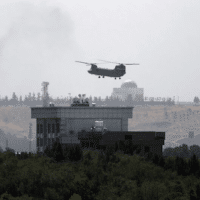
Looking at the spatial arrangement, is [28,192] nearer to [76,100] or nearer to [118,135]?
[118,135]

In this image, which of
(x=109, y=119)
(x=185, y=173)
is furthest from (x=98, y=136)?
(x=185, y=173)

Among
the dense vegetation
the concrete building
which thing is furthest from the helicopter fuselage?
the dense vegetation

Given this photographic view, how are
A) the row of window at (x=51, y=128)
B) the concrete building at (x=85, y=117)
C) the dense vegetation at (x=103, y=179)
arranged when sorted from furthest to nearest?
the row of window at (x=51, y=128) → the concrete building at (x=85, y=117) → the dense vegetation at (x=103, y=179)

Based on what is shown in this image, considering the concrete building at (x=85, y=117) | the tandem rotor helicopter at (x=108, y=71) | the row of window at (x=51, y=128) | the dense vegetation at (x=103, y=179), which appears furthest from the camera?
the row of window at (x=51, y=128)

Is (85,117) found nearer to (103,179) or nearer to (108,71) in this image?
(108,71)

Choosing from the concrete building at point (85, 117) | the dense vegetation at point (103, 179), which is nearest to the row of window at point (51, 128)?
the concrete building at point (85, 117)

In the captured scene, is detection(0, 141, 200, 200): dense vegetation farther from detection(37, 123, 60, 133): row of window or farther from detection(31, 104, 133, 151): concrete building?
detection(37, 123, 60, 133): row of window

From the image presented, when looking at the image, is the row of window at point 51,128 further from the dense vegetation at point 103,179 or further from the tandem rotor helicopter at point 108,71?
the dense vegetation at point 103,179

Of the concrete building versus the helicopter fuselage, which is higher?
the helicopter fuselage
